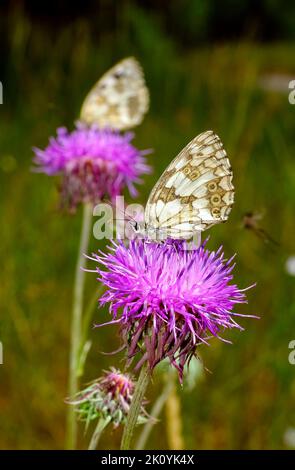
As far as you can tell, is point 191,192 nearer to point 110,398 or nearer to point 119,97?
point 110,398

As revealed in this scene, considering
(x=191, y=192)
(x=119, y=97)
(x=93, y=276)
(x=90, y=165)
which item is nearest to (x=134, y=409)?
(x=191, y=192)

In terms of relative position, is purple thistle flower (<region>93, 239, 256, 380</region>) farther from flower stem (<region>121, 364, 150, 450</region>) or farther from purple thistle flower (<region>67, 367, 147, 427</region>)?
purple thistle flower (<region>67, 367, 147, 427</region>)

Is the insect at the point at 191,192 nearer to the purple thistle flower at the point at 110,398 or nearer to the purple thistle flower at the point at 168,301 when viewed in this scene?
the purple thistle flower at the point at 168,301

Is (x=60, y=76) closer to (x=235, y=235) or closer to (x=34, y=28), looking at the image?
(x=34, y=28)

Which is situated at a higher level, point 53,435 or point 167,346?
point 167,346

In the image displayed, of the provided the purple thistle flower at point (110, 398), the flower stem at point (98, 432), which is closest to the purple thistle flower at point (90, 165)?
the purple thistle flower at point (110, 398)

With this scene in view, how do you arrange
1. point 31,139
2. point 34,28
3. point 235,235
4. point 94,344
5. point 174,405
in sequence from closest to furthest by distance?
point 174,405 < point 94,344 < point 235,235 < point 31,139 < point 34,28

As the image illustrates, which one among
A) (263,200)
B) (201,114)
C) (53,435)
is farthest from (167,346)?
(201,114)
